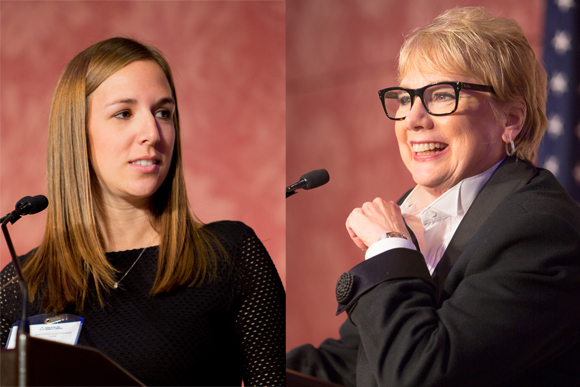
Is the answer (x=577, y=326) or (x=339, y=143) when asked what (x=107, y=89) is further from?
(x=577, y=326)

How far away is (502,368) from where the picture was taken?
87cm

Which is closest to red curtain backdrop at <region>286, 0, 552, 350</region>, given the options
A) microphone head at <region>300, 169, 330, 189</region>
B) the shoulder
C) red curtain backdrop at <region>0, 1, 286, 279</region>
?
microphone head at <region>300, 169, 330, 189</region>

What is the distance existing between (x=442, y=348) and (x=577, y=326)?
0.67 ft

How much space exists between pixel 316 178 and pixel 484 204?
42 cm

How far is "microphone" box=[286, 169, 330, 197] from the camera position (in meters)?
1.25

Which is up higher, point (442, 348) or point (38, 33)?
point (38, 33)

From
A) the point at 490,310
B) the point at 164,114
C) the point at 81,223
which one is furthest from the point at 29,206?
the point at 490,310

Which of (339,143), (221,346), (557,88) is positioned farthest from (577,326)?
(221,346)

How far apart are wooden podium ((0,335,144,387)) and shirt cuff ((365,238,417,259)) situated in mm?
474

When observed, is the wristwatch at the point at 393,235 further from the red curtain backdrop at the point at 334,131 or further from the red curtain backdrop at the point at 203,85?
the red curtain backdrop at the point at 203,85

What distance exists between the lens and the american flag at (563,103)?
2.91ft

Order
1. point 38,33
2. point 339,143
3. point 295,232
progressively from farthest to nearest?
point 38,33
point 295,232
point 339,143

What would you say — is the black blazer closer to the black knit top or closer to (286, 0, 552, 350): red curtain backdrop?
(286, 0, 552, 350): red curtain backdrop

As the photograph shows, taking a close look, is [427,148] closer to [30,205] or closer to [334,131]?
[334,131]
